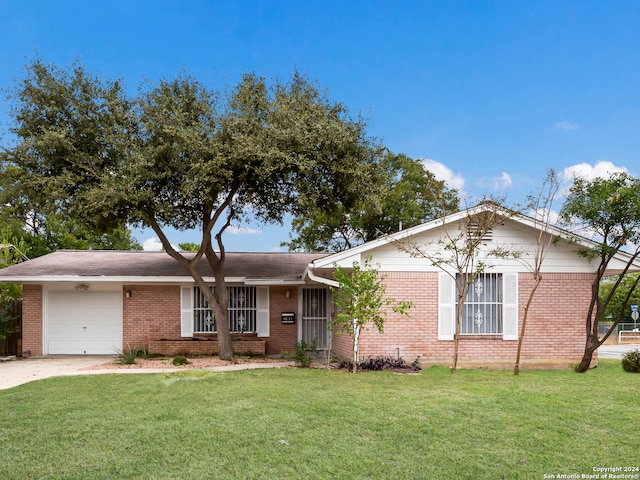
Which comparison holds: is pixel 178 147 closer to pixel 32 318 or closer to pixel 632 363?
pixel 32 318

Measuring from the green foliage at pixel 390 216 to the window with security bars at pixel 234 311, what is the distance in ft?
49.0

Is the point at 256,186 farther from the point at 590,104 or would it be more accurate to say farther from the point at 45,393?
the point at 590,104

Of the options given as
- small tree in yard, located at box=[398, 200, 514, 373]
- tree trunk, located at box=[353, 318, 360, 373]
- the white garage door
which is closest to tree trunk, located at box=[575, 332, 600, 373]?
small tree in yard, located at box=[398, 200, 514, 373]

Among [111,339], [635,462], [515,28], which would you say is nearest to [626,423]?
[635,462]

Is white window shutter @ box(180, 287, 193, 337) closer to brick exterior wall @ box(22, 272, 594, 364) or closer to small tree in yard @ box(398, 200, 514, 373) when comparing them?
brick exterior wall @ box(22, 272, 594, 364)

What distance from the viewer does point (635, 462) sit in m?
6.04

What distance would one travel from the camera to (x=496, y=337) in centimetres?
1332

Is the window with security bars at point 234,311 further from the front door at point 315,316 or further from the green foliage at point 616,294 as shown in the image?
the green foliage at point 616,294

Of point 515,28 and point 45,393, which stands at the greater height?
point 515,28

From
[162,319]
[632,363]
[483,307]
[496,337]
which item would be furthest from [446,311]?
[162,319]

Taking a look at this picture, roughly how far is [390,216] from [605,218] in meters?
21.5

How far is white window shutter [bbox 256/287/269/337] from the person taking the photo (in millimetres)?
17406

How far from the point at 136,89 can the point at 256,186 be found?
404 centimetres

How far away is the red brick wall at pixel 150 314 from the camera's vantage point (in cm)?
1728
